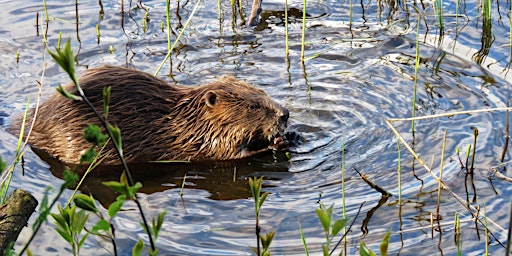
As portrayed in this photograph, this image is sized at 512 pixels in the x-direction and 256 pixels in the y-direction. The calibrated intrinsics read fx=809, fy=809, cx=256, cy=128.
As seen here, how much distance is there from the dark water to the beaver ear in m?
0.34

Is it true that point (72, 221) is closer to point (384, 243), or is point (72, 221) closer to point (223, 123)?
point (384, 243)

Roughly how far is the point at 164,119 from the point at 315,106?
0.93 m

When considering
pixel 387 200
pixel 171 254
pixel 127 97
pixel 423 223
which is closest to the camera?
pixel 171 254

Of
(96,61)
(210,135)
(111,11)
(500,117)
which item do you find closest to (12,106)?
(96,61)

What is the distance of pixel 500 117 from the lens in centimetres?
453

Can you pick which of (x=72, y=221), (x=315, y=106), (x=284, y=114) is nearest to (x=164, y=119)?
(x=284, y=114)

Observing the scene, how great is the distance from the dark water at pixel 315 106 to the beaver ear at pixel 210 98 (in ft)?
1.12

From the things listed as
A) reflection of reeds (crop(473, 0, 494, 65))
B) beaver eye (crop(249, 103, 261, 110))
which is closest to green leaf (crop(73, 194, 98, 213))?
beaver eye (crop(249, 103, 261, 110))

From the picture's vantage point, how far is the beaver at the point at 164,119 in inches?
168

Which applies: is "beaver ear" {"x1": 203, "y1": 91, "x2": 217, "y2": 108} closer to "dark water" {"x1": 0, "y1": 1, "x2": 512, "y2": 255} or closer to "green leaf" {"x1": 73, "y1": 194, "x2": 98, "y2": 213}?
"dark water" {"x1": 0, "y1": 1, "x2": 512, "y2": 255}

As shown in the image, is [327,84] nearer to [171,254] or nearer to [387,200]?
[387,200]

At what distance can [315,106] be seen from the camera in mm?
4824

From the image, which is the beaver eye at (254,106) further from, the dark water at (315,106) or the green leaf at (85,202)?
the green leaf at (85,202)

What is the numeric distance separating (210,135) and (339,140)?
2.38ft
